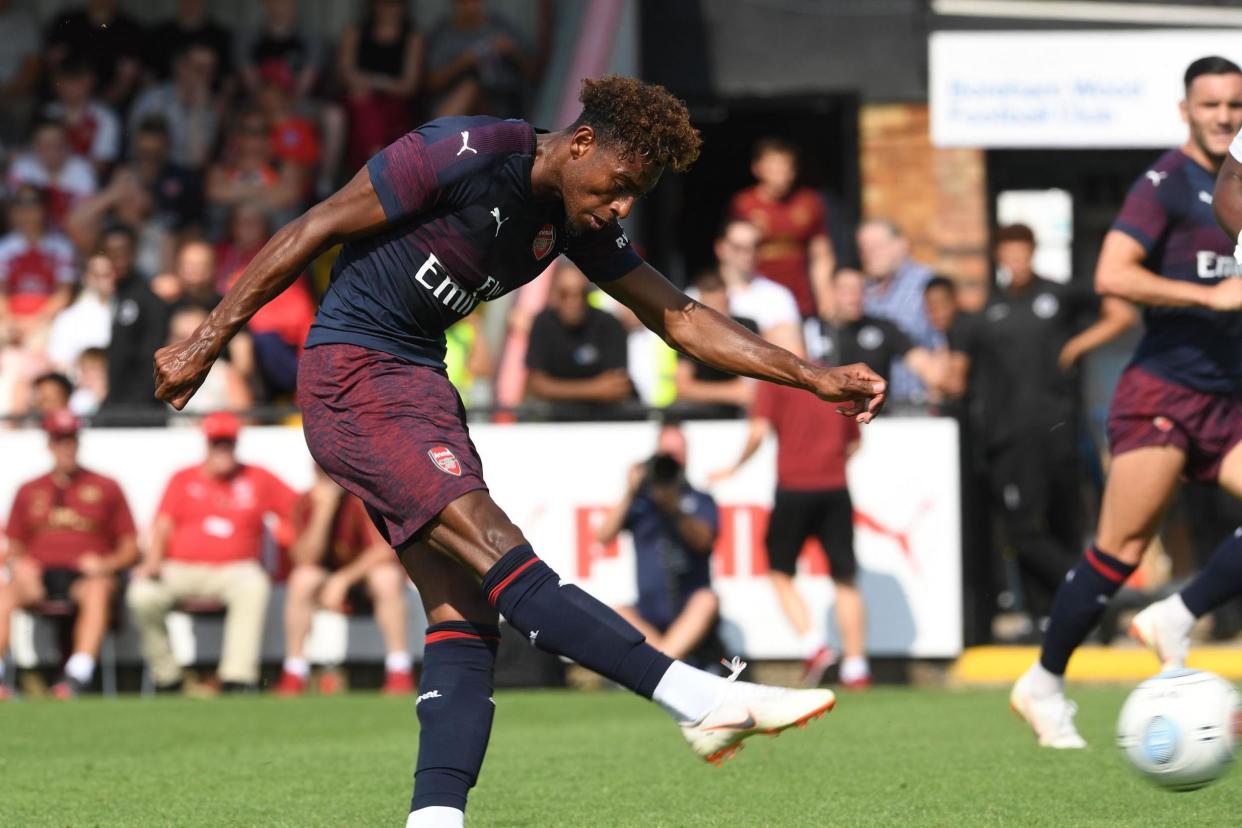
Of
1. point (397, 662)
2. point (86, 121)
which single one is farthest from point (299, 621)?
point (86, 121)

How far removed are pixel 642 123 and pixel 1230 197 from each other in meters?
2.17

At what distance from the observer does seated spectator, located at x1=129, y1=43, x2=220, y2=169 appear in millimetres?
15820

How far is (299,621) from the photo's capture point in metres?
13.0

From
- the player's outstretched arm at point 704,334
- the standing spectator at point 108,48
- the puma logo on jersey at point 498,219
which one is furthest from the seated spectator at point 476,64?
the puma logo on jersey at point 498,219

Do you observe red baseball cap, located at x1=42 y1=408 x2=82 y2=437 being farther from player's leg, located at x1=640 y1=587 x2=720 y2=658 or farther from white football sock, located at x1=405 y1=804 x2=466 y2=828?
white football sock, located at x1=405 y1=804 x2=466 y2=828

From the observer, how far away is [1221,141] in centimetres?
778

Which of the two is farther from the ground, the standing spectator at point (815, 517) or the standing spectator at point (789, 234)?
the standing spectator at point (789, 234)

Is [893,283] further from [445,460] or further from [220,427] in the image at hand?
[445,460]

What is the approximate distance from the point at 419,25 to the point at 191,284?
449 cm

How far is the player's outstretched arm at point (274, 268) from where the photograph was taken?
17.5ft

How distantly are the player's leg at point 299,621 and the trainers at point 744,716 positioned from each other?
319 inches

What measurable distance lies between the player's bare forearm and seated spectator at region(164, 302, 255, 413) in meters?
8.10

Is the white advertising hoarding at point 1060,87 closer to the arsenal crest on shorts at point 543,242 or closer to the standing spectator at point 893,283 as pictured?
the standing spectator at point 893,283

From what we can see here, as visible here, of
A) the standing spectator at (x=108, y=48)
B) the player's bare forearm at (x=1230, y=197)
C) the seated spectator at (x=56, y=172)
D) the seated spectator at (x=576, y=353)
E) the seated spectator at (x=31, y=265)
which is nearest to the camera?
the player's bare forearm at (x=1230, y=197)
